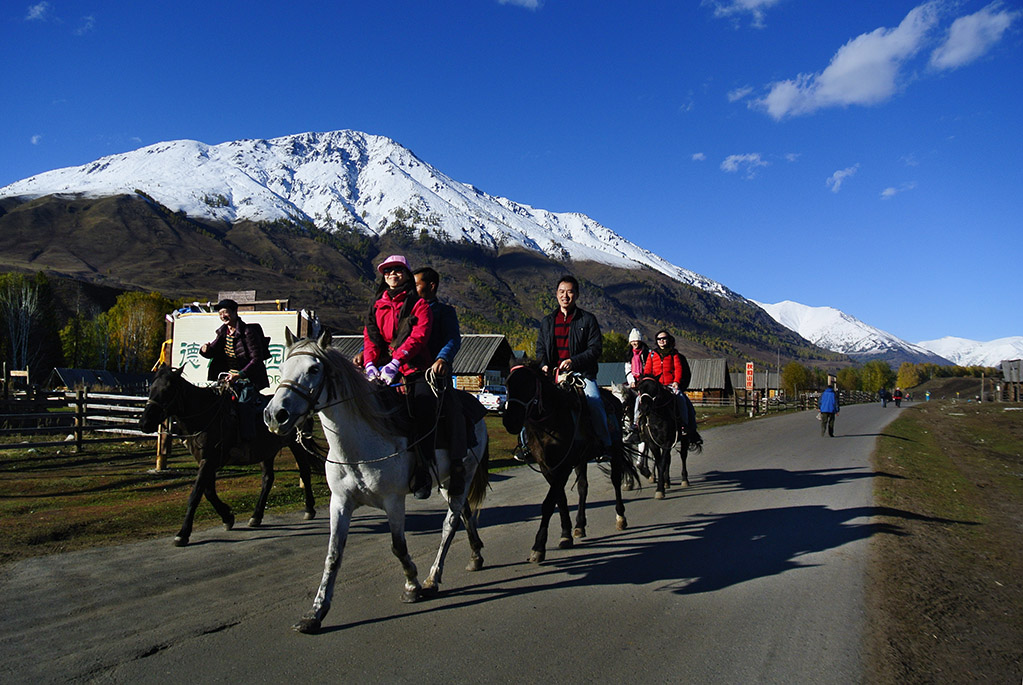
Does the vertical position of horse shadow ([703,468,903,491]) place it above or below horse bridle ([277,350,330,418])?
below

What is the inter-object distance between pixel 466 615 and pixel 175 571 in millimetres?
3396

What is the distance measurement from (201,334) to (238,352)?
574 inches

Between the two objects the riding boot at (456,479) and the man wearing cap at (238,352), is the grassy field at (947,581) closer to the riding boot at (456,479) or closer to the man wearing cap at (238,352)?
the riding boot at (456,479)

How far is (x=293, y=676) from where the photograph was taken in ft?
13.8

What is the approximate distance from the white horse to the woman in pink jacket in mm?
184

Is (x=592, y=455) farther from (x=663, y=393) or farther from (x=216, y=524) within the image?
(x=216, y=524)

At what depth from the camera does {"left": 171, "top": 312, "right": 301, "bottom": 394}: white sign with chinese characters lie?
22.2m

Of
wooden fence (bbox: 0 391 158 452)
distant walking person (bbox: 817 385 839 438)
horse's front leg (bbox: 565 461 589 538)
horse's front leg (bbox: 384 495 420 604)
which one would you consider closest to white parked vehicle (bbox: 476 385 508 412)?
distant walking person (bbox: 817 385 839 438)

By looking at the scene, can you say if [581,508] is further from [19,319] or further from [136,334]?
[136,334]

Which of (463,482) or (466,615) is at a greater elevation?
(463,482)

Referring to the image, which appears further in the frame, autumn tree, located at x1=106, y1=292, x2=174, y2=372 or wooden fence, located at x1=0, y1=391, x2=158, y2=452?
autumn tree, located at x1=106, y1=292, x2=174, y2=372

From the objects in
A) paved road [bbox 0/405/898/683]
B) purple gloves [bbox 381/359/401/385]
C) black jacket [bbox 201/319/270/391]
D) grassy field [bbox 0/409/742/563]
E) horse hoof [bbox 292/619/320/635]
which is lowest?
grassy field [bbox 0/409/742/563]

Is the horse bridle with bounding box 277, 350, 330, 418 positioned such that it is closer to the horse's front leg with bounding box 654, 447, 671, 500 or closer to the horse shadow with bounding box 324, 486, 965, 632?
the horse shadow with bounding box 324, 486, 965, 632

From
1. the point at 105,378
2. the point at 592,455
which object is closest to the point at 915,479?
the point at 592,455
